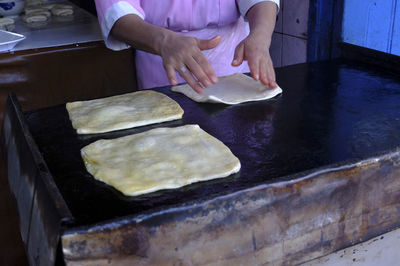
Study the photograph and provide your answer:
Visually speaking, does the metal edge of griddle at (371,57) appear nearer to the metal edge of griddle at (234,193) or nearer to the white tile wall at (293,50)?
the white tile wall at (293,50)

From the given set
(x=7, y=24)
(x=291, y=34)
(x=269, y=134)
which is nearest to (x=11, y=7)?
(x=7, y=24)

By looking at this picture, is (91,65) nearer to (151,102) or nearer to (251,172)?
(151,102)

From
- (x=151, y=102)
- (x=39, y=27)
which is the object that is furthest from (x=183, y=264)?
(x=39, y=27)

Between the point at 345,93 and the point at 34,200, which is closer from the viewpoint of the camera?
the point at 34,200

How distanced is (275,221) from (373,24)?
1411mm

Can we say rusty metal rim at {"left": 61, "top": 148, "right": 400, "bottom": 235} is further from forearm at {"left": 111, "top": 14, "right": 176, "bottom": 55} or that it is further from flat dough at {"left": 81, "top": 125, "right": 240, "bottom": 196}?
forearm at {"left": 111, "top": 14, "right": 176, "bottom": 55}

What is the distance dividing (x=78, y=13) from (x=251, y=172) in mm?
2827

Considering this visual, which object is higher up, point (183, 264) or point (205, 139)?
point (205, 139)

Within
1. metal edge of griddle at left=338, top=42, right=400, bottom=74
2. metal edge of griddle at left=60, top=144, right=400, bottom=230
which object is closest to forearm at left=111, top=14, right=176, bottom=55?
metal edge of griddle at left=60, top=144, right=400, bottom=230

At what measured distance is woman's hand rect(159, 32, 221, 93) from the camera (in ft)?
4.40

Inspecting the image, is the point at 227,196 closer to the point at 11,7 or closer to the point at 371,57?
the point at 371,57

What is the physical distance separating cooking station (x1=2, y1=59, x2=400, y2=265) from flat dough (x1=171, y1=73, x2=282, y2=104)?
3.3 inches

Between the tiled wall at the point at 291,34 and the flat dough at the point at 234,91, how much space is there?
45.8 inches

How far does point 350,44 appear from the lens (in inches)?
83.2
